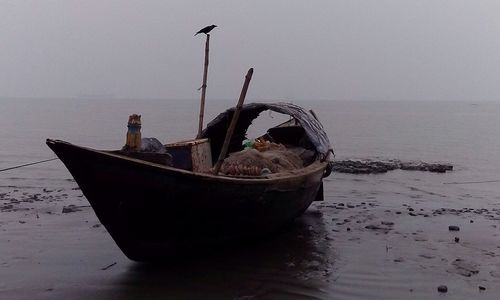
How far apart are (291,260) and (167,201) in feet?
7.69

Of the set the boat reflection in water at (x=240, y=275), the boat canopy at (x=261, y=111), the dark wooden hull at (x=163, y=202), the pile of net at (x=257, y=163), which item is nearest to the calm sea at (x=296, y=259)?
the boat reflection in water at (x=240, y=275)

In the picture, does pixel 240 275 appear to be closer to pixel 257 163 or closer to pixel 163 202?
pixel 163 202

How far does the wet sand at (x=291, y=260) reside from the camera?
20.4 ft

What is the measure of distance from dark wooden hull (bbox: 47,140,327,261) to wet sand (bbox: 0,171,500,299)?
0.44 meters

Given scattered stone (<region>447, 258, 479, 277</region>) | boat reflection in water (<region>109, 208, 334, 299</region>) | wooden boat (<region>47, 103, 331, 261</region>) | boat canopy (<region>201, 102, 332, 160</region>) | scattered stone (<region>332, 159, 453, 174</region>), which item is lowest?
boat reflection in water (<region>109, 208, 334, 299</region>)

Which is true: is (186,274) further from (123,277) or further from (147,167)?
(147,167)

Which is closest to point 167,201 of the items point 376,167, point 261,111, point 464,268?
point 464,268

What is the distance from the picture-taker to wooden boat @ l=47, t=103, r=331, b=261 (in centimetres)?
580

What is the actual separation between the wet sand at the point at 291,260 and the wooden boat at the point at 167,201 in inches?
17.1

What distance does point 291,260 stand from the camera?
7.46m

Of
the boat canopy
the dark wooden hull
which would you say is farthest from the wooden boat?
the boat canopy

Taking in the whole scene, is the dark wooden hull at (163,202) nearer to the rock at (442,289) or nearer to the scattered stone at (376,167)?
the rock at (442,289)

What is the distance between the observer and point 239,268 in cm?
694

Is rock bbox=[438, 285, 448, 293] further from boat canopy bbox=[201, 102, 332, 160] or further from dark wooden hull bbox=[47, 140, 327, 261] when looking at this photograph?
boat canopy bbox=[201, 102, 332, 160]
